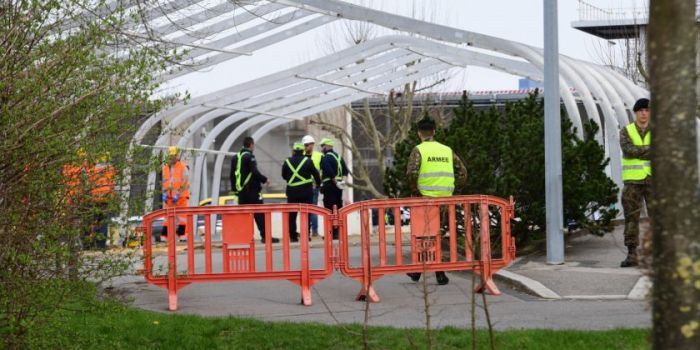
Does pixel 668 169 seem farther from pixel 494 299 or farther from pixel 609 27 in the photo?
pixel 609 27

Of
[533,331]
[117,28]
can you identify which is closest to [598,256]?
[533,331]

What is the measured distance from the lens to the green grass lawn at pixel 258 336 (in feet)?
24.6

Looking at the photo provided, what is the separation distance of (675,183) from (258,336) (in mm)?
5105

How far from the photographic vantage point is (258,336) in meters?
8.66

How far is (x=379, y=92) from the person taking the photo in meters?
25.9

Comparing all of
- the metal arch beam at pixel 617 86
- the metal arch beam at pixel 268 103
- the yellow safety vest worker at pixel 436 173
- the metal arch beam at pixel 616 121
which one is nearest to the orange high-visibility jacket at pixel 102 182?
the yellow safety vest worker at pixel 436 173

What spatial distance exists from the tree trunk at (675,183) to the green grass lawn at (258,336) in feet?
11.1

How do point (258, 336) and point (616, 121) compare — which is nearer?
point (258, 336)

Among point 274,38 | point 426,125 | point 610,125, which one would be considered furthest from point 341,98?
point 426,125

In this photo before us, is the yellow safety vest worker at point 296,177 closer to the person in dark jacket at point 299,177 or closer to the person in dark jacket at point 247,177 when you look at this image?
the person in dark jacket at point 299,177

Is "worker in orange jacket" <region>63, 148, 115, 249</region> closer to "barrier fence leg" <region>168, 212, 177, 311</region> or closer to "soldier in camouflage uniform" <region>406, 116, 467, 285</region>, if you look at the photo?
"barrier fence leg" <region>168, 212, 177, 311</region>

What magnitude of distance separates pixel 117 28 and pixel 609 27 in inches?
1397

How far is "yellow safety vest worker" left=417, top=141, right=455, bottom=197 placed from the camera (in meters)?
12.2

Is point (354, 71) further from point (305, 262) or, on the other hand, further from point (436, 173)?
point (305, 262)
